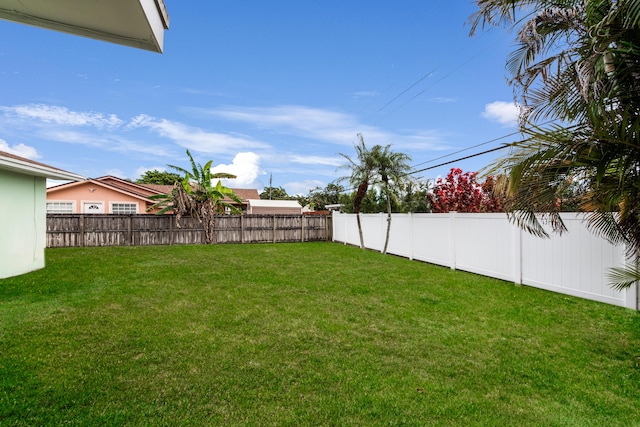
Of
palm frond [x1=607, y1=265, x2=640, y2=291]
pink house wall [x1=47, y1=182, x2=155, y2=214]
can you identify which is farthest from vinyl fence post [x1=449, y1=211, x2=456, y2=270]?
pink house wall [x1=47, y1=182, x2=155, y2=214]

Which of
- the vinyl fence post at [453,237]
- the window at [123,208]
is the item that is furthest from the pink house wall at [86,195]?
the vinyl fence post at [453,237]

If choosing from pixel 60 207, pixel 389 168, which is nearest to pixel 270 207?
pixel 60 207

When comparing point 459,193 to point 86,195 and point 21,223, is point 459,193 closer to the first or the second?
point 21,223

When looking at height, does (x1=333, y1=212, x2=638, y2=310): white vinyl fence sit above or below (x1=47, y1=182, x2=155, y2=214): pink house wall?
below

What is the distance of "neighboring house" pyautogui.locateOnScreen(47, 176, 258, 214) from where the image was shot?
1800cm

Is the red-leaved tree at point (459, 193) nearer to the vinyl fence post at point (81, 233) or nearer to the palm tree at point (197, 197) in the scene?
the palm tree at point (197, 197)

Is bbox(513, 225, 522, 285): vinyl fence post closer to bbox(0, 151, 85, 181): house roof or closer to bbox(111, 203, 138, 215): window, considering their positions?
bbox(0, 151, 85, 181): house roof

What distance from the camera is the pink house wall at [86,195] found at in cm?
1802

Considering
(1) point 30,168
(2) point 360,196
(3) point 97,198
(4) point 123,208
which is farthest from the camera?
(4) point 123,208

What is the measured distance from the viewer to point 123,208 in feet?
62.1

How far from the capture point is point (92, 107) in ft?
31.6

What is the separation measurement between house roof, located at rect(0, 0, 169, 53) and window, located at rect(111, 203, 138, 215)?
19527 mm

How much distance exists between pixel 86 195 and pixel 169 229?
6.37 meters

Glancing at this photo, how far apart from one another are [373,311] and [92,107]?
9.68 m
